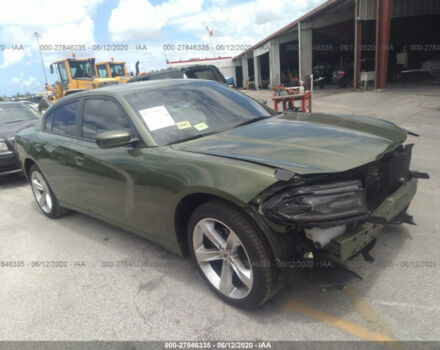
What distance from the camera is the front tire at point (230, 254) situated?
2203mm

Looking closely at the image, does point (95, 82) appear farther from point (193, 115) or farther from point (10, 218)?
point (193, 115)

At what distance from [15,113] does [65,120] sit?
16.3 ft

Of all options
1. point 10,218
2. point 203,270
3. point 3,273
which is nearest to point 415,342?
point 203,270

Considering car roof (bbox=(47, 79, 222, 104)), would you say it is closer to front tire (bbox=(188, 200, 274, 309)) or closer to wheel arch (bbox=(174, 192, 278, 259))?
wheel arch (bbox=(174, 192, 278, 259))

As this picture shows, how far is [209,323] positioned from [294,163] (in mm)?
1270

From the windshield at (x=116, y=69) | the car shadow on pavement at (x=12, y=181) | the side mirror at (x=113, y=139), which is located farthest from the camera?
the windshield at (x=116, y=69)

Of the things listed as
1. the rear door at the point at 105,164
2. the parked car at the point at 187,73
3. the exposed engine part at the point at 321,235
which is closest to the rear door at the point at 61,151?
the rear door at the point at 105,164

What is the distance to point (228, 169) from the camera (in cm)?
230

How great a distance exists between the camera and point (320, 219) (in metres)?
2.00

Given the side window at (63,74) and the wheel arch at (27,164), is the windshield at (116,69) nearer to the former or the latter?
the side window at (63,74)

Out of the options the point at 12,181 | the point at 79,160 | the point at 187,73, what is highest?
the point at 187,73

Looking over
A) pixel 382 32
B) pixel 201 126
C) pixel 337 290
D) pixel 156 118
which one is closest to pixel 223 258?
pixel 337 290

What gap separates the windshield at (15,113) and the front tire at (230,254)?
698cm

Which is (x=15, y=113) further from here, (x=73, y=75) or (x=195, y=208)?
(x=73, y=75)
